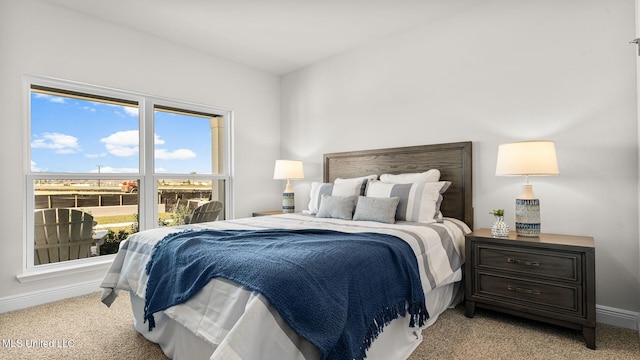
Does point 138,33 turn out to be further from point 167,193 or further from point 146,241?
point 146,241

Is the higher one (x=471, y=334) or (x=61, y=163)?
(x=61, y=163)

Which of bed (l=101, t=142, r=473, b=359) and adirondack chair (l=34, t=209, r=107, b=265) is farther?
adirondack chair (l=34, t=209, r=107, b=265)

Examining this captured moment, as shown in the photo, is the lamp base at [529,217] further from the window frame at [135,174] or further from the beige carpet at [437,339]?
the window frame at [135,174]

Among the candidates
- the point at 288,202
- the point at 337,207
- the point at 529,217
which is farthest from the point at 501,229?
the point at 288,202

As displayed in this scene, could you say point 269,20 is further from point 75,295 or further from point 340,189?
point 75,295

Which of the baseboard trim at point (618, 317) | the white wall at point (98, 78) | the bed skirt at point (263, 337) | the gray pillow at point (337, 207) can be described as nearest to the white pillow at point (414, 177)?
the gray pillow at point (337, 207)

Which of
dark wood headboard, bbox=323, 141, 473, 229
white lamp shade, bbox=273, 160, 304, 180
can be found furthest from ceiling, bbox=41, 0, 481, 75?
white lamp shade, bbox=273, 160, 304, 180

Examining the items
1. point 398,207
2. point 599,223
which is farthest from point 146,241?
point 599,223

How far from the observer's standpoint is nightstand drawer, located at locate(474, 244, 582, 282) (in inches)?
81.1

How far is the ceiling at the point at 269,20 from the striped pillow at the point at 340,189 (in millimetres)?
1602

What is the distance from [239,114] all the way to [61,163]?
6.62 ft

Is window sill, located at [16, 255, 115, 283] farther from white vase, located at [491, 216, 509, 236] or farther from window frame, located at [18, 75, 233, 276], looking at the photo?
white vase, located at [491, 216, 509, 236]

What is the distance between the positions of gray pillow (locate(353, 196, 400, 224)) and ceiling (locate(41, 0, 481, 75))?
1.78 m

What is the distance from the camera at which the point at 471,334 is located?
2170mm
